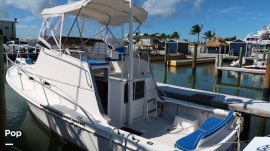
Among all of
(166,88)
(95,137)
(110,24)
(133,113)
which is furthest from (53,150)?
(166,88)

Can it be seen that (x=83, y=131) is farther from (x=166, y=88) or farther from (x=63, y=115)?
(x=166, y=88)

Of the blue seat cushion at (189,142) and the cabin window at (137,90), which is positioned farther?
the cabin window at (137,90)

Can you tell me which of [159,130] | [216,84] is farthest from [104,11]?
[216,84]

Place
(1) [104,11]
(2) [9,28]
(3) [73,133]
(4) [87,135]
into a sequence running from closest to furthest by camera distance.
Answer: (4) [87,135], (3) [73,133], (1) [104,11], (2) [9,28]

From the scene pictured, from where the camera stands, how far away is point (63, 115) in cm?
602

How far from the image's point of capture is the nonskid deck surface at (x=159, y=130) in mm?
5794

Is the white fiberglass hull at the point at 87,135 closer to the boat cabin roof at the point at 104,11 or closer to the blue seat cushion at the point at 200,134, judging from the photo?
the blue seat cushion at the point at 200,134

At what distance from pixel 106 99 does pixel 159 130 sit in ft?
5.49

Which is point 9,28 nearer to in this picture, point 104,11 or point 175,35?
Answer: point 104,11

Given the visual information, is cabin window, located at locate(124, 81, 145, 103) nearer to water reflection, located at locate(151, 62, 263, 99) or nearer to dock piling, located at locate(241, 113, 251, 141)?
dock piling, located at locate(241, 113, 251, 141)

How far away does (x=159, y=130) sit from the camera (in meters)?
6.27

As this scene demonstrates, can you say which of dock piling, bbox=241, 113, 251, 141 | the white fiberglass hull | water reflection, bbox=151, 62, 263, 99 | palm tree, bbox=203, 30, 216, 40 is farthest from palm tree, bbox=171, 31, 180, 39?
the white fiberglass hull

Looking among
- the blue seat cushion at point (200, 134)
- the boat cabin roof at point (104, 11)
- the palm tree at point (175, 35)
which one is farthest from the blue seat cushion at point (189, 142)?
the palm tree at point (175, 35)

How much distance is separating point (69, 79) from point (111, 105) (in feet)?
4.51
